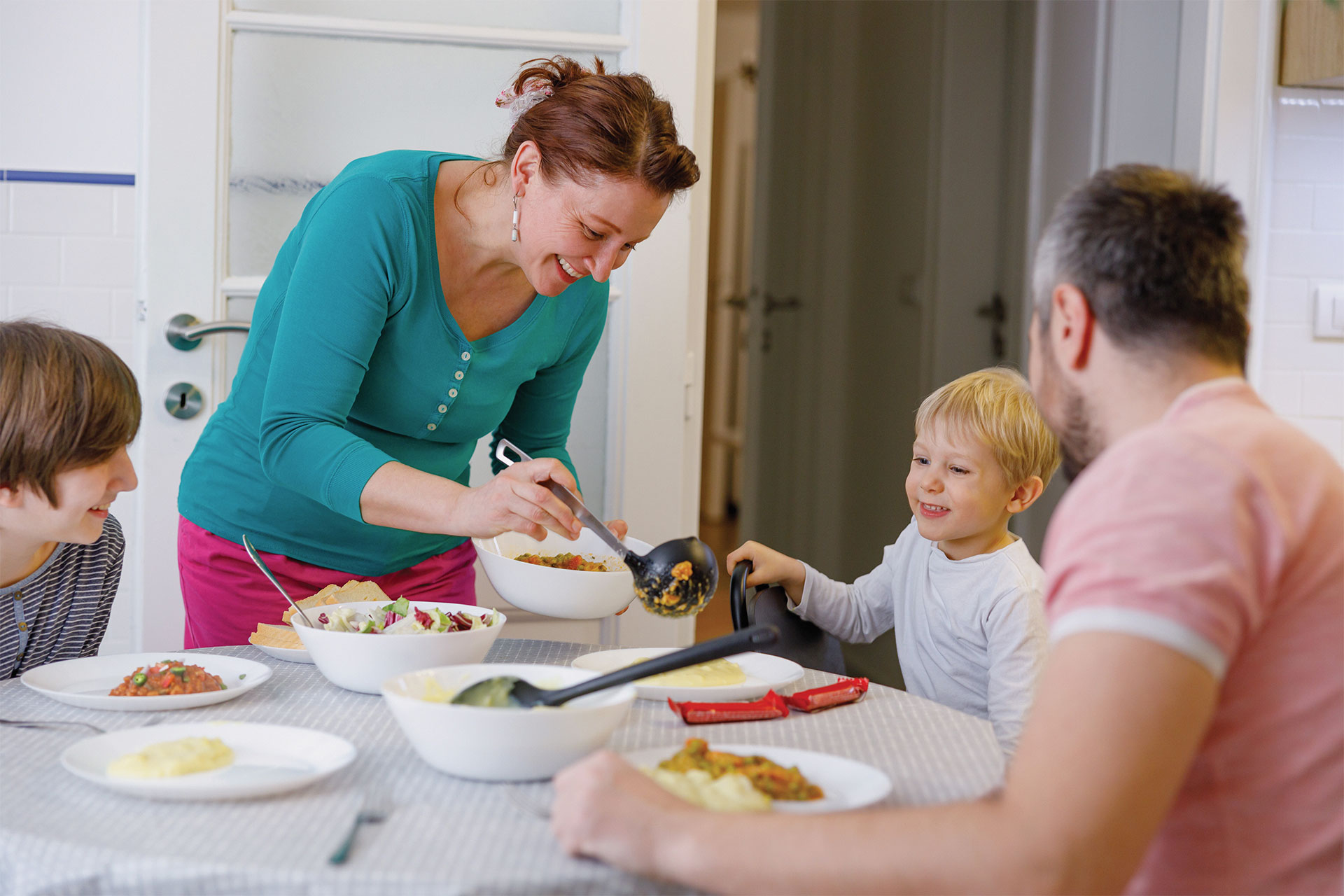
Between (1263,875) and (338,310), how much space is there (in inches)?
47.9

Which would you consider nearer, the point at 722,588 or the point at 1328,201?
the point at 1328,201

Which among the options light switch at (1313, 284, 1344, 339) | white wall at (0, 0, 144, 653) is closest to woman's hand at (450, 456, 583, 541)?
white wall at (0, 0, 144, 653)

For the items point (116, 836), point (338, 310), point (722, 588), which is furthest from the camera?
point (722, 588)

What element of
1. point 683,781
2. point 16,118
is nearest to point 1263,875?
point 683,781

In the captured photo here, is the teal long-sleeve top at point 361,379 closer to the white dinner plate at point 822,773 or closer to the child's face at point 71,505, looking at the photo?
the child's face at point 71,505

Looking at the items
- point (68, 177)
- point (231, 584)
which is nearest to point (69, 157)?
point (68, 177)

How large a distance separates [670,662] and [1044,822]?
40 cm

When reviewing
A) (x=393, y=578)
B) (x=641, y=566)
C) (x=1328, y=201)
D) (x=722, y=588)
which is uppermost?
(x=1328, y=201)

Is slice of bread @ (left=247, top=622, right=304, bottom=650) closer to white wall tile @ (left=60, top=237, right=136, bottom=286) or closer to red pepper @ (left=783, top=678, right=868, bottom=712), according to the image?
red pepper @ (left=783, top=678, right=868, bottom=712)

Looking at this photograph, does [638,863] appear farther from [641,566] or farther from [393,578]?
[393,578]

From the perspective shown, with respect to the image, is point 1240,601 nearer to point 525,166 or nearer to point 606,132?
point 606,132

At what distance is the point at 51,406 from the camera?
140 cm

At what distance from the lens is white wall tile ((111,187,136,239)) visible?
244 centimetres

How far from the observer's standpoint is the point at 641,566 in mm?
1439
